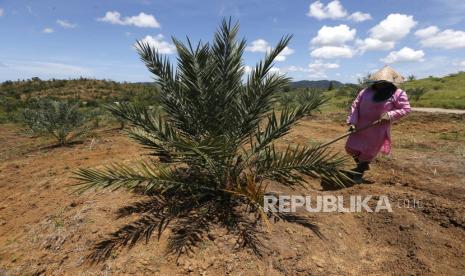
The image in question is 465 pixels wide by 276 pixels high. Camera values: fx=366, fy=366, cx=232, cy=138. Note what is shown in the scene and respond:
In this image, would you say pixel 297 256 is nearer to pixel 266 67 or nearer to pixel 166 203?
pixel 166 203

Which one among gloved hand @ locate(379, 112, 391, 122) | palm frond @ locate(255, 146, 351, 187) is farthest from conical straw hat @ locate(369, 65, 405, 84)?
palm frond @ locate(255, 146, 351, 187)

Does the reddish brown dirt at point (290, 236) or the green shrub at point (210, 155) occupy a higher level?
the green shrub at point (210, 155)

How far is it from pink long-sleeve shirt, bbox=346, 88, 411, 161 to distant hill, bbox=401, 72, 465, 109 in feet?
30.9

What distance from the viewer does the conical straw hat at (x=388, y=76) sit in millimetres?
4367

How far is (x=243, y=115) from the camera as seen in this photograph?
3.92m

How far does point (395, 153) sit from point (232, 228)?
420cm

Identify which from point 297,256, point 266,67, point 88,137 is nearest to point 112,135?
point 88,137

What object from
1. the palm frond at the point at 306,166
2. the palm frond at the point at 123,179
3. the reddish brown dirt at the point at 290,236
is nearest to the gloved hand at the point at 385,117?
the reddish brown dirt at the point at 290,236

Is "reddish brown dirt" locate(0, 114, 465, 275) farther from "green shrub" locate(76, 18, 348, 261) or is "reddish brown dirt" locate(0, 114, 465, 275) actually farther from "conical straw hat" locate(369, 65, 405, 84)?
"conical straw hat" locate(369, 65, 405, 84)

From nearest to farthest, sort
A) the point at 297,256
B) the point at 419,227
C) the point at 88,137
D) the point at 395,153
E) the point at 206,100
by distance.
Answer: the point at 297,256
the point at 419,227
the point at 206,100
the point at 395,153
the point at 88,137

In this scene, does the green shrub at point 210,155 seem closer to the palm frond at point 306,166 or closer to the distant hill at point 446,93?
the palm frond at point 306,166

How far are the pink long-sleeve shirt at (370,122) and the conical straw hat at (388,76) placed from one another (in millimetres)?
143

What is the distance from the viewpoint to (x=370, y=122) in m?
4.50

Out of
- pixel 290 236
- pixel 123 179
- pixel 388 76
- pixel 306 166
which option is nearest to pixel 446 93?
pixel 388 76
